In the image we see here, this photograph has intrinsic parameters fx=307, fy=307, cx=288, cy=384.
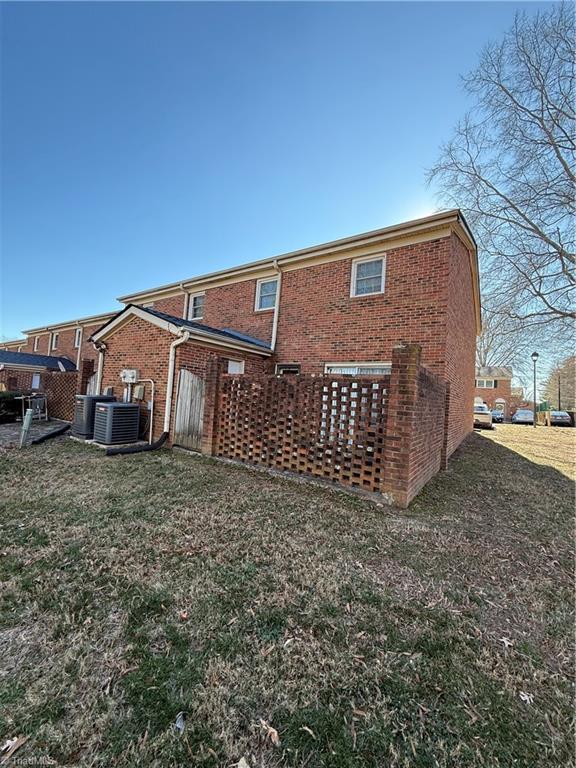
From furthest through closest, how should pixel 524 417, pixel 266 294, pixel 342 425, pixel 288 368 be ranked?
pixel 524 417, pixel 266 294, pixel 288 368, pixel 342 425

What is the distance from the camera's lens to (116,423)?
280 inches

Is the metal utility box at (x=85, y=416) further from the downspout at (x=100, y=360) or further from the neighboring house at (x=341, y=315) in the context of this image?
the downspout at (x=100, y=360)

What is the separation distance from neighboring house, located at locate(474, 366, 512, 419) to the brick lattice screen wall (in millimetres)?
36451

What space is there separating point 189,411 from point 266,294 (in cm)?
530

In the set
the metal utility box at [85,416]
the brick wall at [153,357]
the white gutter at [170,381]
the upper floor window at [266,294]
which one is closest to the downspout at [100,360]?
the brick wall at [153,357]

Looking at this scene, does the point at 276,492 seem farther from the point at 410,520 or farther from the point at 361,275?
the point at 361,275

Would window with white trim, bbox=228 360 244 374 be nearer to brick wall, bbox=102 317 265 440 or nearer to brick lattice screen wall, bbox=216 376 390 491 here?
brick wall, bbox=102 317 265 440

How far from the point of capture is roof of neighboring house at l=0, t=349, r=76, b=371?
54.8 feet

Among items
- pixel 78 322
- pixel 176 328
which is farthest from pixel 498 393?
pixel 78 322

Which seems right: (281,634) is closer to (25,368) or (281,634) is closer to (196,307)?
(196,307)

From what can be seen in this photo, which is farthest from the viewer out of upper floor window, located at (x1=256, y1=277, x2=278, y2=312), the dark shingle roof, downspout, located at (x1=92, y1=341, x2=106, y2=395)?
upper floor window, located at (x1=256, y1=277, x2=278, y2=312)

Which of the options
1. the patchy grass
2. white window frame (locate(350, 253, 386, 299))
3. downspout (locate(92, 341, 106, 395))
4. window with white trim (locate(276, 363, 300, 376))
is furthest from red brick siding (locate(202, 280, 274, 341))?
the patchy grass

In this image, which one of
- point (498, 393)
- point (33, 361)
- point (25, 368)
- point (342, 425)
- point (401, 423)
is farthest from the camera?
point (498, 393)

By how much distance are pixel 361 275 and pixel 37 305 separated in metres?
30.5
